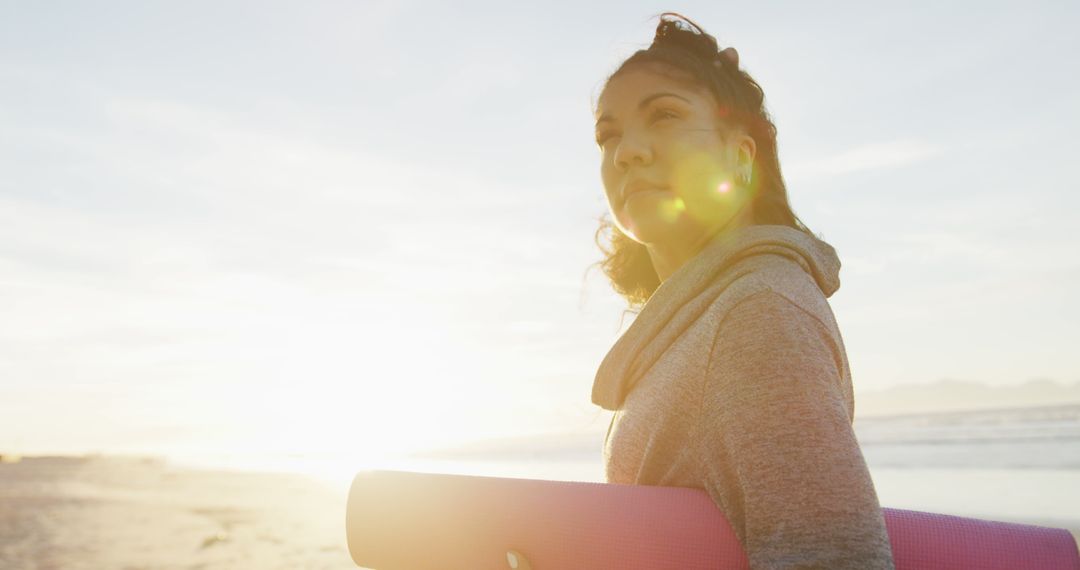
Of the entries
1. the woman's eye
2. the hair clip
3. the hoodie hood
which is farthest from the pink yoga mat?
the hair clip

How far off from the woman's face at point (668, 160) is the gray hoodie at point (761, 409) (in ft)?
0.60

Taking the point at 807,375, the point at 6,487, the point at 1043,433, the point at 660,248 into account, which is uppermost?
the point at 1043,433

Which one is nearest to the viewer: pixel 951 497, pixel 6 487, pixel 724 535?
pixel 724 535

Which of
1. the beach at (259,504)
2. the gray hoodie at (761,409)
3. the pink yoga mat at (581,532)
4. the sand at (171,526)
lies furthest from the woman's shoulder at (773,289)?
the sand at (171,526)

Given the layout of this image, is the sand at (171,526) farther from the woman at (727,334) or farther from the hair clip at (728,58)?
the hair clip at (728,58)

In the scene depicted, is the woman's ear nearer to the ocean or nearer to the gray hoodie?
the gray hoodie

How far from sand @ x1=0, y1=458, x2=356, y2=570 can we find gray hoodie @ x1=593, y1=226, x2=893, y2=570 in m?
6.54

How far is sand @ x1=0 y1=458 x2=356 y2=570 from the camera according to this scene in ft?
24.2

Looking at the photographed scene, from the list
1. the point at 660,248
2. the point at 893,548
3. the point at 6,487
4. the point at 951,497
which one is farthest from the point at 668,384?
the point at 6,487

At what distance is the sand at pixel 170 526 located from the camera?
24.2 ft

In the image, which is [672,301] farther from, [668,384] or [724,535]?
[724,535]

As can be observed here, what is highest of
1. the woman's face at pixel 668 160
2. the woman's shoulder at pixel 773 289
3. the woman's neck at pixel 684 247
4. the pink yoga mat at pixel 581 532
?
the woman's face at pixel 668 160

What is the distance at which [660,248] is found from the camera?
183cm

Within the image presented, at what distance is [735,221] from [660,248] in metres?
0.19
